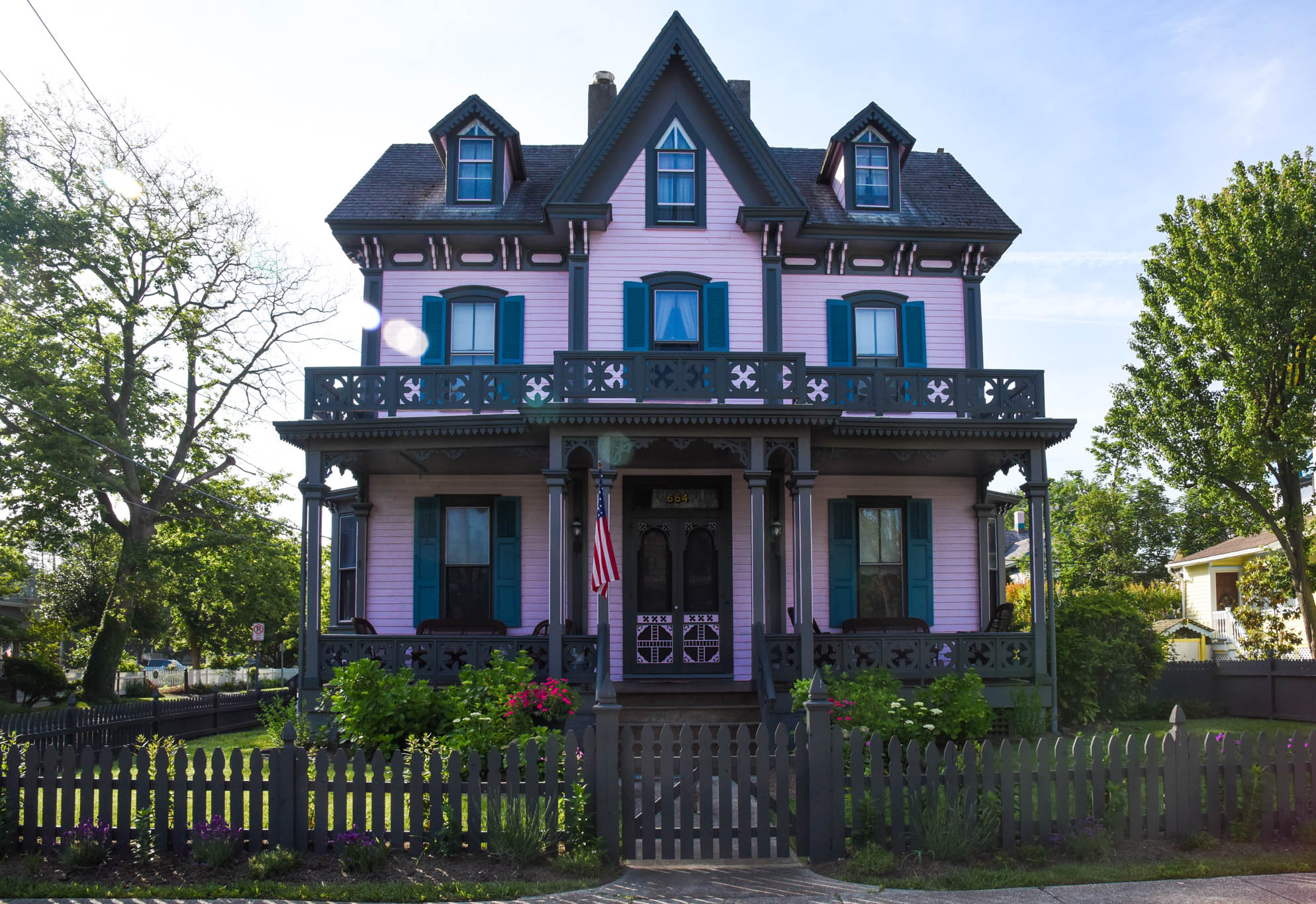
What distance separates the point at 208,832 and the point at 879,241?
14419 mm

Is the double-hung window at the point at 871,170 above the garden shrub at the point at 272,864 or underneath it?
above

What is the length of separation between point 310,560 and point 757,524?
7.24m

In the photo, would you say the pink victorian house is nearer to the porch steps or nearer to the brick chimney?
the porch steps

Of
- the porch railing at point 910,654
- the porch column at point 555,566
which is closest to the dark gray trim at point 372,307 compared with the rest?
the porch column at point 555,566

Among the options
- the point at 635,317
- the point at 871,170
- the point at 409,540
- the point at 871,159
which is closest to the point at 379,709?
the point at 409,540

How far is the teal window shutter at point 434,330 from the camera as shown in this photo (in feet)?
58.4

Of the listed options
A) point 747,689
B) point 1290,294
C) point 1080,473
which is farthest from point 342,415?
point 1080,473

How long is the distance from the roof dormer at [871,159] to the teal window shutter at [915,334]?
1.96 metres

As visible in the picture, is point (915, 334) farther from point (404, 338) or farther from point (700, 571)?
point (404, 338)

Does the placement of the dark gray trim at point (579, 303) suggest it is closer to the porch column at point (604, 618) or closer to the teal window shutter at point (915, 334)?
the porch column at point (604, 618)

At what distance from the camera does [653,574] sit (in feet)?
57.1

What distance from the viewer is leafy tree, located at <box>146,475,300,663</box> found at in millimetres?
28828

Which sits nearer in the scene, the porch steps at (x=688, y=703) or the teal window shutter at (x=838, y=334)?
the porch steps at (x=688, y=703)

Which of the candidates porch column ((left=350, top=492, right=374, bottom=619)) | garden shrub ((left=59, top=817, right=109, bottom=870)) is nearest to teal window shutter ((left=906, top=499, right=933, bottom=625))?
porch column ((left=350, top=492, right=374, bottom=619))
